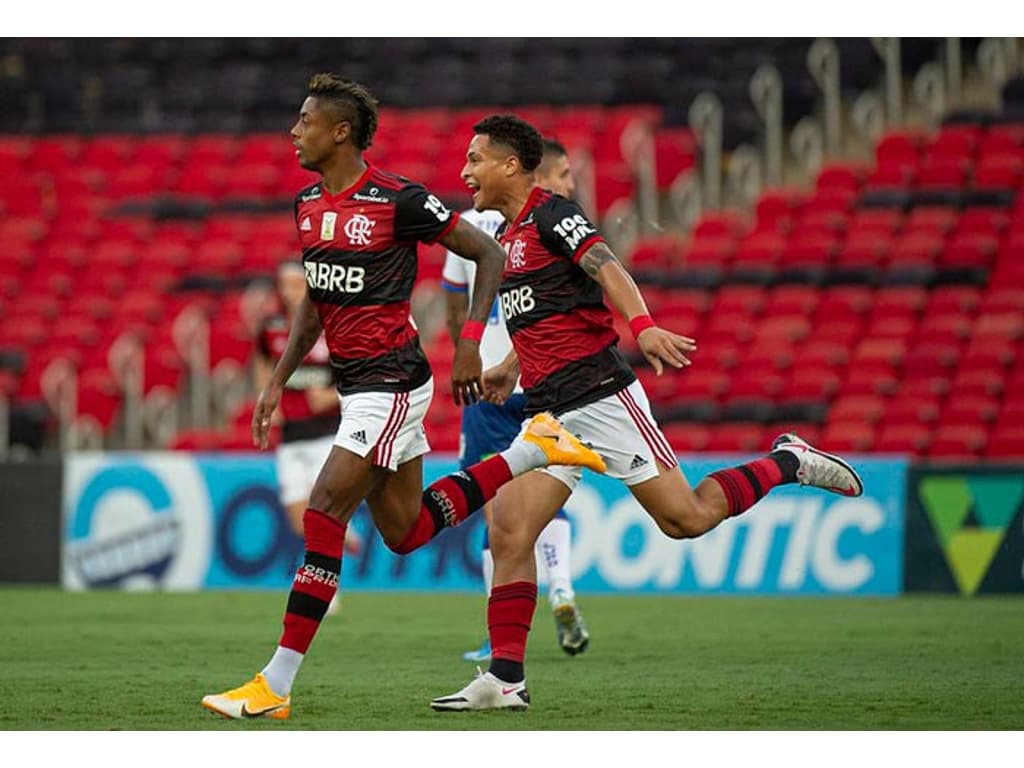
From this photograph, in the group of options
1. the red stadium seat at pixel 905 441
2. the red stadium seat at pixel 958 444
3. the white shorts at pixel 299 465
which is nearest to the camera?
the white shorts at pixel 299 465

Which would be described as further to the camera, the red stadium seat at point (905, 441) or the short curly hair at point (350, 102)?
the red stadium seat at point (905, 441)

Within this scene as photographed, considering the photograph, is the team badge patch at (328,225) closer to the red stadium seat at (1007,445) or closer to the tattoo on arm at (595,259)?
the tattoo on arm at (595,259)

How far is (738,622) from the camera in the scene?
Result: 36.9 ft

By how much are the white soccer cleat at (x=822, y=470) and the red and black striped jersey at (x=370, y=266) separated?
1696 mm

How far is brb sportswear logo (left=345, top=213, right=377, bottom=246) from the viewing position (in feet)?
23.7

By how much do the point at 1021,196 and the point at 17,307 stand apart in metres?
10.5

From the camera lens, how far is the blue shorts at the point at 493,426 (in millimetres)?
9242

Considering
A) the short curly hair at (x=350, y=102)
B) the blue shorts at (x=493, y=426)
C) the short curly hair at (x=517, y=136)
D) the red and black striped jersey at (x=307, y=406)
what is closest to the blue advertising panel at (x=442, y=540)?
the red and black striped jersey at (x=307, y=406)

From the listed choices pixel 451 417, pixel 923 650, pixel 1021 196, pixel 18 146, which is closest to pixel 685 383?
pixel 451 417

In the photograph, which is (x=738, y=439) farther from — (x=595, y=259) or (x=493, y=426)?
(x=595, y=259)

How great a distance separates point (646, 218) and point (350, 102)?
488 inches

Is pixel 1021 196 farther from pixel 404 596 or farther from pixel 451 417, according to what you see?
pixel 404 596

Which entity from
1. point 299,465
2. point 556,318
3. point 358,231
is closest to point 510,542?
point 556,318

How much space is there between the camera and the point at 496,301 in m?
9.34
